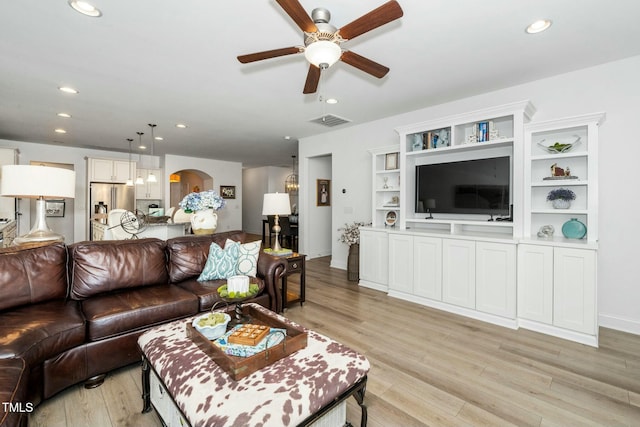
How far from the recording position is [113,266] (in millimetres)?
2529

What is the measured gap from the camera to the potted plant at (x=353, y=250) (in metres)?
4.69

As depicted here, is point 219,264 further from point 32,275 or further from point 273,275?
point 32,275

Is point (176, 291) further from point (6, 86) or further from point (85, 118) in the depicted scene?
point (85, 118)

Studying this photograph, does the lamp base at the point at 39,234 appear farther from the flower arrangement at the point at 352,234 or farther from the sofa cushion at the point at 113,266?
the flower arrangement at the point at 352,234

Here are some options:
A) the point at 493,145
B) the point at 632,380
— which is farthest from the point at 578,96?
the point at 632,380

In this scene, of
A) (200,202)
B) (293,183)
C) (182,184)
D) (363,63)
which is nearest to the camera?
(363,63)

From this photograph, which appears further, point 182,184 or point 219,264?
point 182,184

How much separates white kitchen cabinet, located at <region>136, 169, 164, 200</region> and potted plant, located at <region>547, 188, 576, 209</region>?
27.4 ft

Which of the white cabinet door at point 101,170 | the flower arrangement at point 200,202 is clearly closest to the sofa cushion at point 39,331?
the flower arrangement at point 200,202

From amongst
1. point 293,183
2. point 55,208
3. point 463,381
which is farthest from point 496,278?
point 55,208

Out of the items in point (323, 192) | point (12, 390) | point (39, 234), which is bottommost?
point (12, 390)

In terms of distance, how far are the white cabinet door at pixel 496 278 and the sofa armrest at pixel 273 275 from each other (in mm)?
2135

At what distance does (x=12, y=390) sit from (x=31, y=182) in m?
1.91

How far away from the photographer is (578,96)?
3.08 metres
